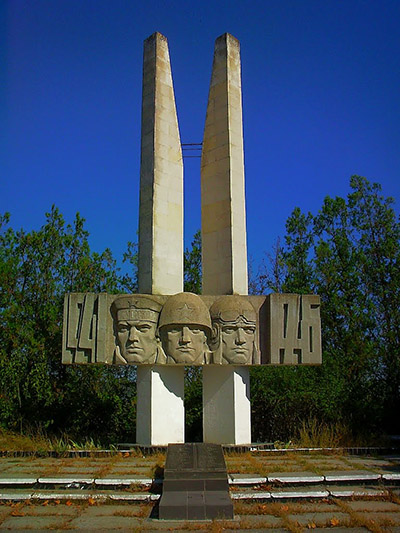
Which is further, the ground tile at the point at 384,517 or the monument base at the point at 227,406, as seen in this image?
the monument base at the point at 227,406

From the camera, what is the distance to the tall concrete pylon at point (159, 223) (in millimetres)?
10484

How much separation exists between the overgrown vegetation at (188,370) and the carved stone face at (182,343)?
292cm

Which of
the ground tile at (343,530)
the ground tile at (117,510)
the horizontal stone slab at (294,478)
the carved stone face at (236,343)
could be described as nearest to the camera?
the ground tile at (343,530)

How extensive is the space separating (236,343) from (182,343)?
3.45ft

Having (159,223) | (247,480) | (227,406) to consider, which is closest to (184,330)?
(227,406)

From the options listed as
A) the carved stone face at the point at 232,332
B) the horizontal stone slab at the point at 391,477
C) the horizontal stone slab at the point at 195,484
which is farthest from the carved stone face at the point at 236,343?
the horizontal stone slab at the point at 195,484

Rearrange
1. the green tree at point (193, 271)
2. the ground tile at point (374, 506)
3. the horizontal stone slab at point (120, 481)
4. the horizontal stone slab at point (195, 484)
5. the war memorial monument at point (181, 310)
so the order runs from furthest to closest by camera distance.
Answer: the green tree at point (193, 271) < the war memorial monument at point (181, 310) < the horizontal stone slab at point (120, 481) < the horizontal stone slab at point (195, 484) < the ground tile at point (374, 506)

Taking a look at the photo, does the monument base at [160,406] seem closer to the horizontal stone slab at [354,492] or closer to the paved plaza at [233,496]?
the paved plaza at [233,496]

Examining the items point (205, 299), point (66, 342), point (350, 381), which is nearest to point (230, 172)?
point (205, 299)

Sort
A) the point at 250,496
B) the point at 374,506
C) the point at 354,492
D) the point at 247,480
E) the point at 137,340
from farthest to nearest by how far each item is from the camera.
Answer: the point at 137,340
the point at 247,480
the point at 354,492
the point at 250,496
the point at 374,506

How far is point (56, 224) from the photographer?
1498cm

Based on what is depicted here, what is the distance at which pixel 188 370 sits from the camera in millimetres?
16328

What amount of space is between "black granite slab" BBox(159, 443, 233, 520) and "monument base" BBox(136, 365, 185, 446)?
2.82 metres

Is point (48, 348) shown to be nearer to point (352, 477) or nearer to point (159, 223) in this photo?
point (159, 223)
